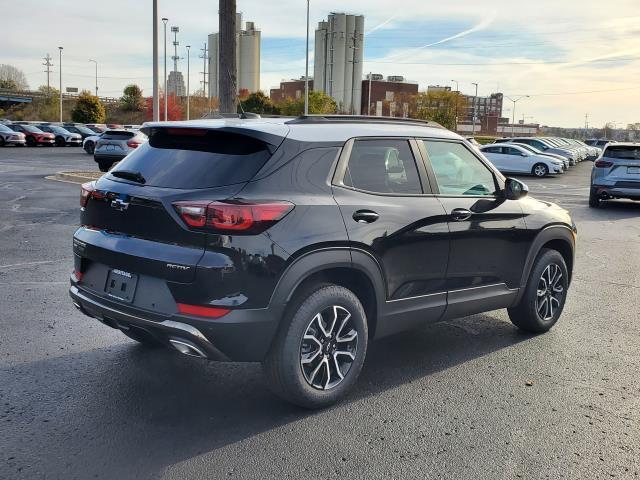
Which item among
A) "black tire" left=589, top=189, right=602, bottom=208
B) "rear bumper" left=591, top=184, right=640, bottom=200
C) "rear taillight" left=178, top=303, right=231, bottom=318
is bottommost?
"black tire" left=589, top=189, right=602, bottom=208

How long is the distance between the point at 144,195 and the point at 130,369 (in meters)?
1.47

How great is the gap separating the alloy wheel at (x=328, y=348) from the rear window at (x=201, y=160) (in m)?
0.99

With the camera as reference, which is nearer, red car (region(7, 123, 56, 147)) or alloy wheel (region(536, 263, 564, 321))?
alloy wheel (region(536, 263, 564, 321))

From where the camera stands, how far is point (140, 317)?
13.0 ft

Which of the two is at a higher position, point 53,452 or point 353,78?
point 353,78

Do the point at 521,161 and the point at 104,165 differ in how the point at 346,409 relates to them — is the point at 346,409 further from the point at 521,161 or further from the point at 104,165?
the point at 521,161

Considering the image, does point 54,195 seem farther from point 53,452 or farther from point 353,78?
point 353,78

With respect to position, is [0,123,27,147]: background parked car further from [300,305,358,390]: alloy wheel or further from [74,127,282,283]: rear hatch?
[300,305,358,390]: alloy wheel

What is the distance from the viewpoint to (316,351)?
13.9 feet

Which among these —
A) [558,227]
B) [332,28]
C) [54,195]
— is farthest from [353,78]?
[558,227]

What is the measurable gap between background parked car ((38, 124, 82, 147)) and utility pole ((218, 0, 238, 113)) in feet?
125

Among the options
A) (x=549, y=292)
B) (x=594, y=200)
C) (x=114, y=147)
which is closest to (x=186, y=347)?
(x=549, y=292)

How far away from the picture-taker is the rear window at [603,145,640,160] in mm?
16672

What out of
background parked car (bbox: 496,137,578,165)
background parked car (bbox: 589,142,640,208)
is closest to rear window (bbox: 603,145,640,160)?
background parked car (bbox: 589,142,640,208)
